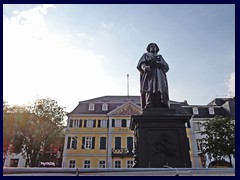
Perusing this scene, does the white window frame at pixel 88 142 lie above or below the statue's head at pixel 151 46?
below

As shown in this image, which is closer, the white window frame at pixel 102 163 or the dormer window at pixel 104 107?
the white window frame at pixel 102 163

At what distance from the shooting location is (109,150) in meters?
31.0

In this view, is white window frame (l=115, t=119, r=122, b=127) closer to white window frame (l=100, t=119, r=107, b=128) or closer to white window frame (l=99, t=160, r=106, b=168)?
white window frame (l=100, t=119, r=107, b=128)

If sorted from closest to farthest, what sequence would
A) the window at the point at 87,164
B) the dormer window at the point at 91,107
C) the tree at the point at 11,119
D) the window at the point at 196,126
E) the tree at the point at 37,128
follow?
the tree at the point at 11,119, the tree at the point at 37,128, the window at the point at 87,164, the window at the point at 196,126, the dormer window at the point at 91,107

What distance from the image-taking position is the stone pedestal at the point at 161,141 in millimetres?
5109

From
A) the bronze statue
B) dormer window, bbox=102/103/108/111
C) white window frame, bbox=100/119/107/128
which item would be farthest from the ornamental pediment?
the bronze statue

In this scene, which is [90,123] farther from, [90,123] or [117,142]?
[117,142]

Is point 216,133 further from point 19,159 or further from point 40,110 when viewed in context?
point 19,159

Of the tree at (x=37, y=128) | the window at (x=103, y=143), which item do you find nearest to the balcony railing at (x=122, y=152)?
the window at (x=103, y=143)

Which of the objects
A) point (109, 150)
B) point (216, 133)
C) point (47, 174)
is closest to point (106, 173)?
point (47, 174)

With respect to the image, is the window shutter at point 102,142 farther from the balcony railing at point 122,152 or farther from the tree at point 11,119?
the tree at point 11,119

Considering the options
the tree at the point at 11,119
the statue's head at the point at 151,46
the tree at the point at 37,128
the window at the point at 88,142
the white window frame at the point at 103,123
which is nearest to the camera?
the statue's head at the point at 151,46

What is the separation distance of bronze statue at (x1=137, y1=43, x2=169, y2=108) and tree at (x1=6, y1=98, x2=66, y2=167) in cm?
1745

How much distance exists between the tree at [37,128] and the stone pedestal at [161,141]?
18.1 metres
